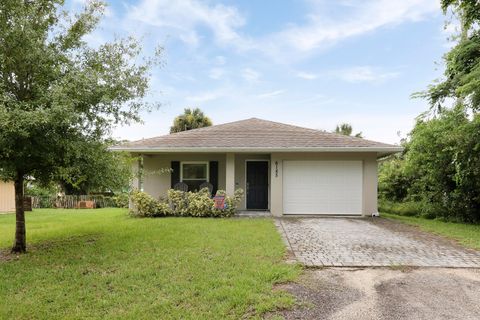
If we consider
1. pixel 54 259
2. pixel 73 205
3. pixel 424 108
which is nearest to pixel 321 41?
pixel 424 108

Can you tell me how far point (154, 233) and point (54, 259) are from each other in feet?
9.08

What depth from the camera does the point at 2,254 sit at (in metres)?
6.70

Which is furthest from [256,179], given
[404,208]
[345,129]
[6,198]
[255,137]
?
[345,129]

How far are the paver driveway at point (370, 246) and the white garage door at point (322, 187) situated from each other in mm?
1982

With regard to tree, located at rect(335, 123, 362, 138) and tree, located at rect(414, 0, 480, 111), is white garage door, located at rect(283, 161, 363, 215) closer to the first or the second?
tree, located at rect(414, 0, 480, 111)

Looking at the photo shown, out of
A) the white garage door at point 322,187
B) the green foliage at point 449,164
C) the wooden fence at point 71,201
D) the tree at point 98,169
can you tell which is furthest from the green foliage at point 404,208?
the wooden fence at point 71,201

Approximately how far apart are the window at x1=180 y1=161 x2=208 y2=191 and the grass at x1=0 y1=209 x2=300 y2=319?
548 centimetres

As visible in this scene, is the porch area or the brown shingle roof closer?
the brown shingle roof

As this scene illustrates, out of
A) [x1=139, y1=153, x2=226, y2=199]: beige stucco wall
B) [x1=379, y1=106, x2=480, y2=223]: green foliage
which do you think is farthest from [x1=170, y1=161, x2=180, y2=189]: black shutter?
[x1=379, y1=106, x2=480, y2=223]: green foliage

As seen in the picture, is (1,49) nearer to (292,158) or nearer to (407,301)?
(407,301)

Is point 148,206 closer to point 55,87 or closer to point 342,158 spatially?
point 55,87

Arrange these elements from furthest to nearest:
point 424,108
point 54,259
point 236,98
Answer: point 236,98 < point 424,108 < point 54,259

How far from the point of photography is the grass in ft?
12.7

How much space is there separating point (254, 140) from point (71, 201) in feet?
45.7
